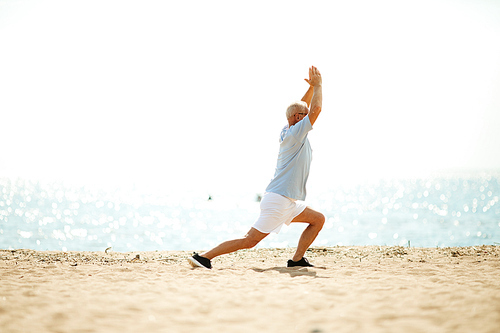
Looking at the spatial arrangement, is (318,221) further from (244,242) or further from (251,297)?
(251,297)

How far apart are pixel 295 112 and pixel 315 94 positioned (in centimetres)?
33

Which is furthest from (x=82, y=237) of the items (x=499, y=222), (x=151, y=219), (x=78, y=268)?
(x=499, y=222)

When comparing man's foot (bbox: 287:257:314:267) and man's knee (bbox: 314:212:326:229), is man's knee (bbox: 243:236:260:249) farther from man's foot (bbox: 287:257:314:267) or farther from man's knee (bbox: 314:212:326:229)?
man's knee (bbox: 314:212:326:229)

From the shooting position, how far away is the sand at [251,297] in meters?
3.35

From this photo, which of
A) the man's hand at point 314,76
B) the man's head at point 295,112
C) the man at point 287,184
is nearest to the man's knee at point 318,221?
the man at point 287,184

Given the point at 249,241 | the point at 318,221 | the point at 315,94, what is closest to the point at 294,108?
the point at 315,94

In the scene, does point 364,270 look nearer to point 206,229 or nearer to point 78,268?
point 78,268

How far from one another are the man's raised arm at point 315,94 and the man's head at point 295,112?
8.2 inches

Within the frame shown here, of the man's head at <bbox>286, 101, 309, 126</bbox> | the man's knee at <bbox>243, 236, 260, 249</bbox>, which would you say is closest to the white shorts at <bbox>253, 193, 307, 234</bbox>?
the man's knee at <bbox>243, 236, 260, 249</bbox>

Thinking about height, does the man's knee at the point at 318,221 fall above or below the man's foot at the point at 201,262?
above

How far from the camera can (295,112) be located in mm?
5684

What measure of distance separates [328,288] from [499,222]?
3763 centimetres

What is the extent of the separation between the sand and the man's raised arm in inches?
75.8

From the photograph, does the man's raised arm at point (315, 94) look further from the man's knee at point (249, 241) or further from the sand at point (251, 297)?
the sand at point (251, 297)
